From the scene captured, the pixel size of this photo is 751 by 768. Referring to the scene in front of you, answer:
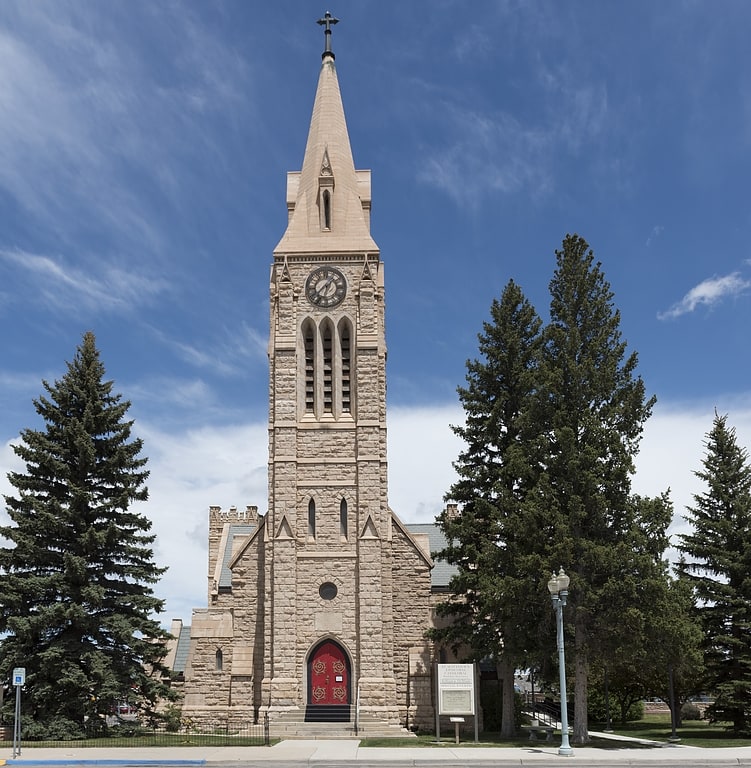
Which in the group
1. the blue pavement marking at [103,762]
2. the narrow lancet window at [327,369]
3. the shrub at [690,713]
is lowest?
the shrub at [690,713]

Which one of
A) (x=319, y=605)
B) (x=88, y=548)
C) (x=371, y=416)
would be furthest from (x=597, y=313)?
(x=88, y=548)

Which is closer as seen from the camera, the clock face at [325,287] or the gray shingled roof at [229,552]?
the clock face at [325,287]

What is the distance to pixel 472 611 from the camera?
29.8 m

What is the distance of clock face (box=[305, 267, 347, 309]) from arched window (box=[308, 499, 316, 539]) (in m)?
7.74

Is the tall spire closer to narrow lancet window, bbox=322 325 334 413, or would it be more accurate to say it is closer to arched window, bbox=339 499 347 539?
narrow lancet window, bbox=322 325 334 413

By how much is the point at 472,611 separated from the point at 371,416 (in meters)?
7.96

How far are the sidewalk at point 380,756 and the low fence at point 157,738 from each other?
1.21 metres

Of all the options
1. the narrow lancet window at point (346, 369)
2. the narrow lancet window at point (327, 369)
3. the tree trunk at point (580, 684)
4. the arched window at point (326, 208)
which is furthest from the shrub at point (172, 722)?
the arched window at point (326, 208)

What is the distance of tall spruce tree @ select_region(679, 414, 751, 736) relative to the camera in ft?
92.9

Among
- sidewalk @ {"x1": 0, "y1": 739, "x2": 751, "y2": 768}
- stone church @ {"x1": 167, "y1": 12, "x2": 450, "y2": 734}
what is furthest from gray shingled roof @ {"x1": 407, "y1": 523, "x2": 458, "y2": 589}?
sidewalk @ {"x1": 0, "y1": 739, "x2": 751, "y2": 768}

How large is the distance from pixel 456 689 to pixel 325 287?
53.1 feet

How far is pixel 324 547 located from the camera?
3158 cm

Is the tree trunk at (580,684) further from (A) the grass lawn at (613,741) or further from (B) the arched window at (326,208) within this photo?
(B) the arched window at (326,208)

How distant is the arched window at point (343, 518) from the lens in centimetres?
3180
